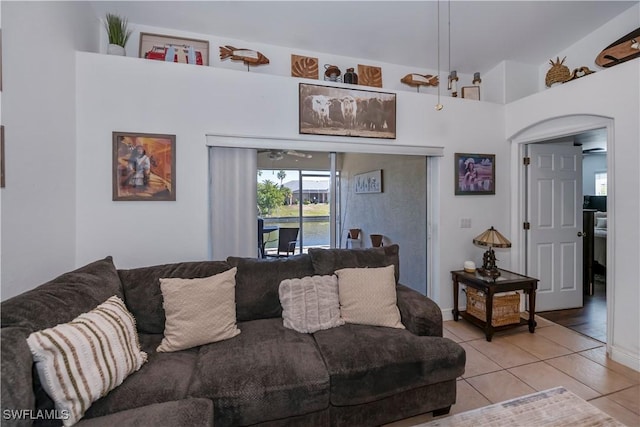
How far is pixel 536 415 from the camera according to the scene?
1.80m

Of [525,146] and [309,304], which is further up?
[525,146]

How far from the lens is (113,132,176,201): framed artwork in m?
2.40

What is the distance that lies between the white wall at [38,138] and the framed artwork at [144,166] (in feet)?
0.99

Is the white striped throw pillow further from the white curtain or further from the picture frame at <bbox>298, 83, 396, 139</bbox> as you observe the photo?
the picture frame at <bbox>298, 83, 396, 139</bbox>

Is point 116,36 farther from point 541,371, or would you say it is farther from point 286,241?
point 541,371

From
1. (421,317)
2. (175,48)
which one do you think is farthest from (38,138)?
(421,317)

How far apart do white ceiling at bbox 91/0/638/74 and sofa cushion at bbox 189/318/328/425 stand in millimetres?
2819

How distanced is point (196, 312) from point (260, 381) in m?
0.64

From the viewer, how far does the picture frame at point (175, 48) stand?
2.71m

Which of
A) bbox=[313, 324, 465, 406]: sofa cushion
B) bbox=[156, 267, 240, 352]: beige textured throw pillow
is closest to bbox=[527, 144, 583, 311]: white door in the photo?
bbox=[313, 324, 465, 406]: sofa cushion

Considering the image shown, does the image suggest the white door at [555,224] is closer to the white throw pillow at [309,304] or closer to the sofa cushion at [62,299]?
the white throw pillow at [309,304]

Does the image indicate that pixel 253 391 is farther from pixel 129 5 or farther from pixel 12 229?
pixel 129 5

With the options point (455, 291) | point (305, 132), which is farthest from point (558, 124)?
point (305, 132)
